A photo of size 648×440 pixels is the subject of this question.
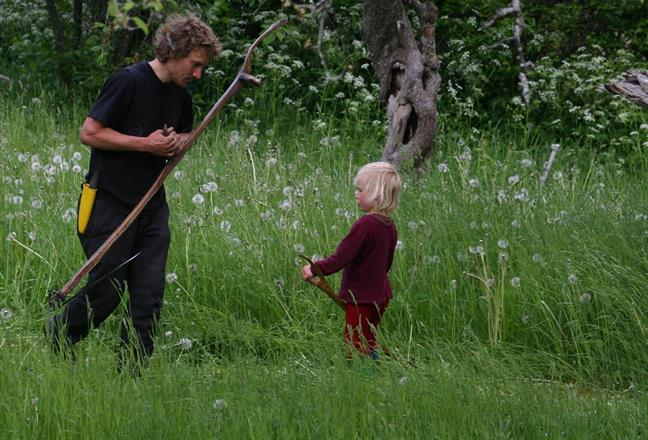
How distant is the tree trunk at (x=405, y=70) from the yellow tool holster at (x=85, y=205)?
11.9 feet

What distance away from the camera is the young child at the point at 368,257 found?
15.9 ft

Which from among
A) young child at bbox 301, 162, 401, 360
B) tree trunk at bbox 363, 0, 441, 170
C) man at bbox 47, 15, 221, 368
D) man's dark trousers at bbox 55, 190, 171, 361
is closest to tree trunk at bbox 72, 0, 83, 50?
tree trunk at bbox 363, 0, 441, 170

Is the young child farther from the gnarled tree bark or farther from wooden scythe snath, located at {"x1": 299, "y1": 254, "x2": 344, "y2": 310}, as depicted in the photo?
the gnarled tree bark

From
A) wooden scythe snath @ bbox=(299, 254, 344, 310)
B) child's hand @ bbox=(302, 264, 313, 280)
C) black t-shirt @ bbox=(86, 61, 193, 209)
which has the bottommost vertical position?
wooden scythe snath @ bbox=(299, 254, 344, 310)

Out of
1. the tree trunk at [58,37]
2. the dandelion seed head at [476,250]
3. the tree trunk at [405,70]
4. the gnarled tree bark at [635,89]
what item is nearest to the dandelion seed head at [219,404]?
the dandelion seed head at [476,250]

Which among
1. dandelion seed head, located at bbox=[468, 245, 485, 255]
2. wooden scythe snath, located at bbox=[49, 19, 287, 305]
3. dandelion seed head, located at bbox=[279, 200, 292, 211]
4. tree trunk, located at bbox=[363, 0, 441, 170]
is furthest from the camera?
tree trunk, located at bbox=[363, 0, 441, 170]

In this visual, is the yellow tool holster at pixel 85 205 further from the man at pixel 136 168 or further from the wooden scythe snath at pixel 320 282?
the wooden scythe snath at pixel 320 282

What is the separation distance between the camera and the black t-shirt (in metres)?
4.84

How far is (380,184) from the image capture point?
4879 mm

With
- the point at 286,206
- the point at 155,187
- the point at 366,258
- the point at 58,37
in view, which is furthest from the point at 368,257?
the point at 58,37

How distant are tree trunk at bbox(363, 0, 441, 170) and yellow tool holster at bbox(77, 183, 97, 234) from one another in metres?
3.62

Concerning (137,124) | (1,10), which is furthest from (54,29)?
(137,124)

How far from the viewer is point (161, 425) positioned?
407 cm

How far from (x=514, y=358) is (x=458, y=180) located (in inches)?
101
